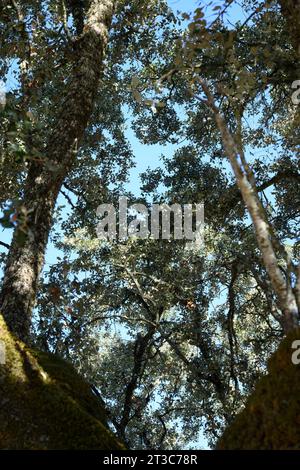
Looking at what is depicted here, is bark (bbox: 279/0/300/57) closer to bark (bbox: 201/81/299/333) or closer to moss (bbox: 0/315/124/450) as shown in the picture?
bark (bbox: 201/81/299/333)

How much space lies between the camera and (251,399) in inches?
112

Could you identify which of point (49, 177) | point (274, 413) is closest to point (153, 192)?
point (49, 177)

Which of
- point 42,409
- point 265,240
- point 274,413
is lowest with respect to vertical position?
point 274,413

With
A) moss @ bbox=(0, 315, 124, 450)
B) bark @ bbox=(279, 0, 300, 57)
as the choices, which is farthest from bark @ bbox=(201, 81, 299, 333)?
bark @ bbox=(279, 0, 300, 57)

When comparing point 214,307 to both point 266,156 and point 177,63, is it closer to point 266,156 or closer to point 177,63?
point 266,156

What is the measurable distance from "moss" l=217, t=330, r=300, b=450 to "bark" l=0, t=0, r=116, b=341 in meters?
2.25

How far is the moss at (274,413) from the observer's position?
2.54 m

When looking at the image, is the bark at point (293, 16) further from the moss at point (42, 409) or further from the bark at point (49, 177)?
the moss at point (42, 409)

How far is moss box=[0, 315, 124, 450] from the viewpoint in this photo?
3141 millimetres

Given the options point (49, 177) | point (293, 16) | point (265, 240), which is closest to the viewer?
point (265, 240)

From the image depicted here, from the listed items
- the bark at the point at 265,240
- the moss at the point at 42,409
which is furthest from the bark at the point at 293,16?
the moss at the point at 42,409

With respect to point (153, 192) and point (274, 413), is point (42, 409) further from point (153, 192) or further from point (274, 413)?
point (153, 192)

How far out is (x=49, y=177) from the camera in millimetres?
6047

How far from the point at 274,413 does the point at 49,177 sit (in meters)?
4.17
